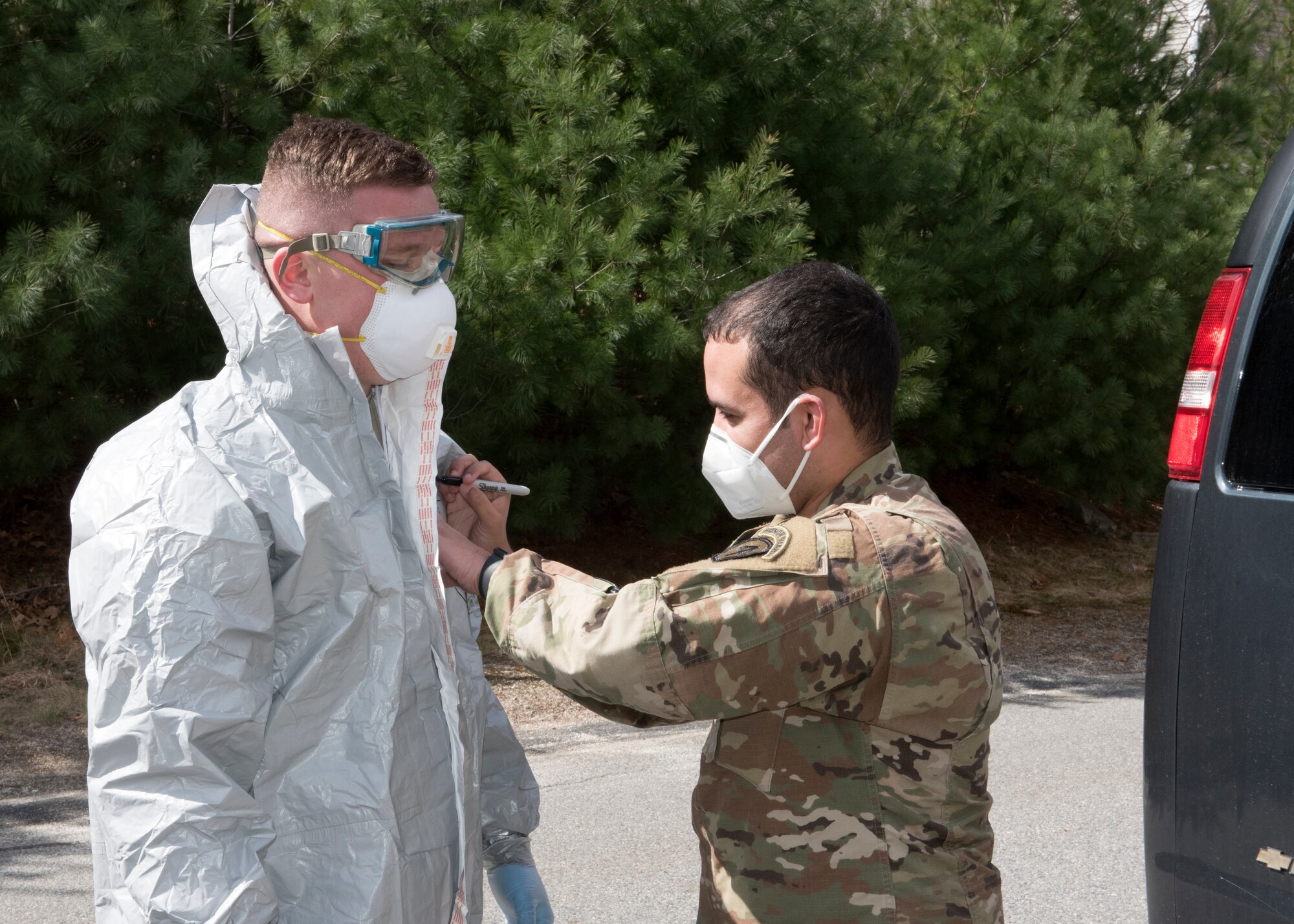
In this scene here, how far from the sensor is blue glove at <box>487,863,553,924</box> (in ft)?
7.68

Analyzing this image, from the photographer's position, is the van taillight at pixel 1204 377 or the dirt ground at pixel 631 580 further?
the dirt ground at pixel 631 580

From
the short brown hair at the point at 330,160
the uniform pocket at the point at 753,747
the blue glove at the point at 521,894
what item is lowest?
the blue glove at the point at 521,894

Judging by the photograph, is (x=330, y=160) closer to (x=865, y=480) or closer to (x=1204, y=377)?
(x=865, y=480)

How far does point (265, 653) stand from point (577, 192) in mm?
5069

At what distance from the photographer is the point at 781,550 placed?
1786 millimetres

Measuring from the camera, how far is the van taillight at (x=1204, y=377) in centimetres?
246

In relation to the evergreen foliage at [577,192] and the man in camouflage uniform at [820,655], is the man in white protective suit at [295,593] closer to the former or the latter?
the man in camouflage uniform at [820,655]

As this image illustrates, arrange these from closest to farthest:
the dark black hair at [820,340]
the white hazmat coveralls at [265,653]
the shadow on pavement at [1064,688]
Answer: the white hazmat coveralls at [265,653] → the dark black hair at [820,340] → the shadow on pavement at [1064,688]

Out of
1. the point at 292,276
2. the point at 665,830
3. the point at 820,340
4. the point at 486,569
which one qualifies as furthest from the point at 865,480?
the point at 665,830

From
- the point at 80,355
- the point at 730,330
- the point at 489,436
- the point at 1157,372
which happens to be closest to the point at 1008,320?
the point at 1157,372

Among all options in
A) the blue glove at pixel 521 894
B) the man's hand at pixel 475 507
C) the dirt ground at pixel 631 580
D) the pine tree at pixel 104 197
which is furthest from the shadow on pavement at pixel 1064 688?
the man's hand at pixel 475 507

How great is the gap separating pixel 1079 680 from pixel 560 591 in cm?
610

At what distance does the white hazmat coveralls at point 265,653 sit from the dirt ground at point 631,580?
3.72m

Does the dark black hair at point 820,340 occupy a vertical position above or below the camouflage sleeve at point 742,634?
above
